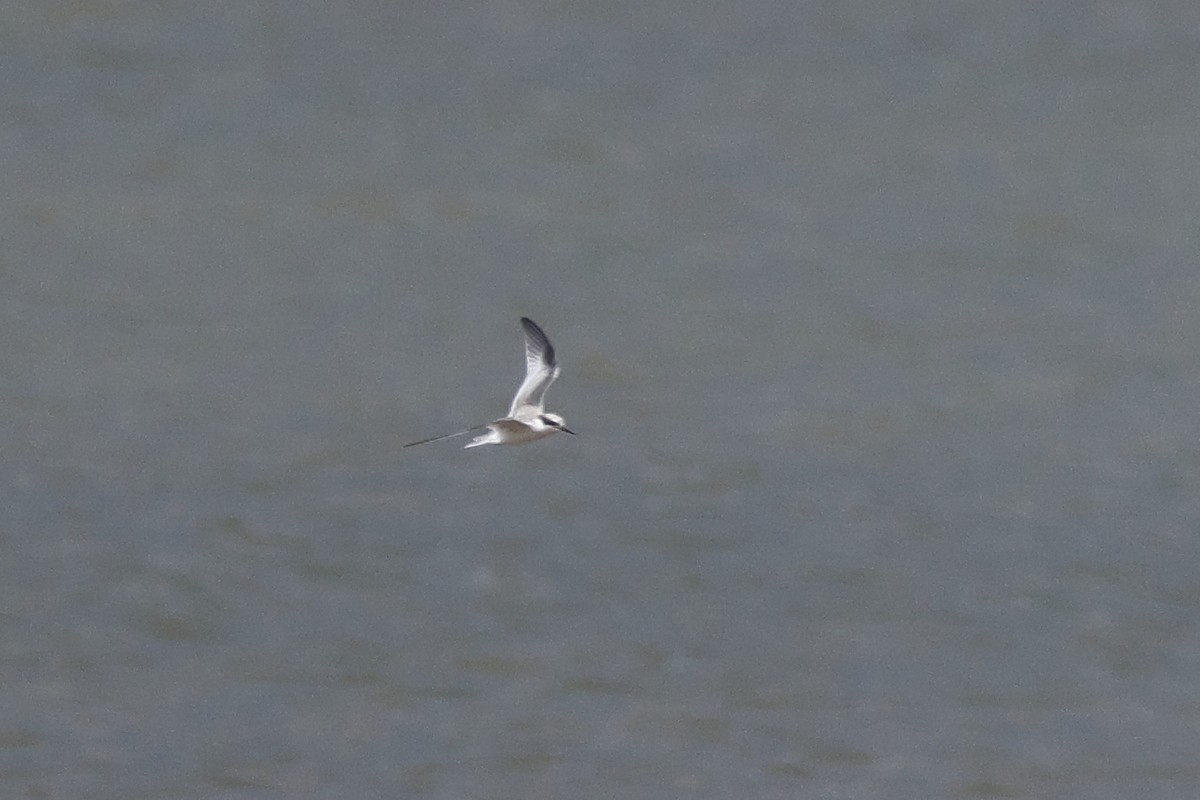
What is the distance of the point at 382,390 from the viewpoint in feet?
60.1

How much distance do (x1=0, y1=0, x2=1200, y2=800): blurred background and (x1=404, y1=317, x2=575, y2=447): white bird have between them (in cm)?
175

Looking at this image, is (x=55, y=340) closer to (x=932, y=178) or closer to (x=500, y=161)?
(x=500, y=161)

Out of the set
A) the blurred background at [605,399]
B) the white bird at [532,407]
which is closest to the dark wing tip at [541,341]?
the white bird at [532,407]

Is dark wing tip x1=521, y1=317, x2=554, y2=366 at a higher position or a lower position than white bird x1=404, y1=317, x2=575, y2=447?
higher

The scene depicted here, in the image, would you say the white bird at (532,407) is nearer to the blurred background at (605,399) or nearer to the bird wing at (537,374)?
the bird wing at (537,374)

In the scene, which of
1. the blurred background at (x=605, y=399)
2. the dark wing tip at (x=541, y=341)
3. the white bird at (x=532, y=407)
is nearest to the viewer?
the white bird at (x=532, y=407)

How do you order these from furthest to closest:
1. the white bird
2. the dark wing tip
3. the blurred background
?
the dark wing tip
the blurred background
the white bird

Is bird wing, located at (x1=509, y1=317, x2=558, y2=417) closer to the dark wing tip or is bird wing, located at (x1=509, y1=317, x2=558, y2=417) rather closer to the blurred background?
the dark wing tip

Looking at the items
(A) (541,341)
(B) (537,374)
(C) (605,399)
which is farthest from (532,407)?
(C) (605,399)

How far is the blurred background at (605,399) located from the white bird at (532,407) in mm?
1747

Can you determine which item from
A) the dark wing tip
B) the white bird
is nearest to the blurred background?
the white bird

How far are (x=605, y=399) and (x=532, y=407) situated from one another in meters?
4.12

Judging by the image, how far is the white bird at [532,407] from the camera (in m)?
13.8

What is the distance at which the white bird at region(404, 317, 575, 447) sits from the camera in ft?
45.3
